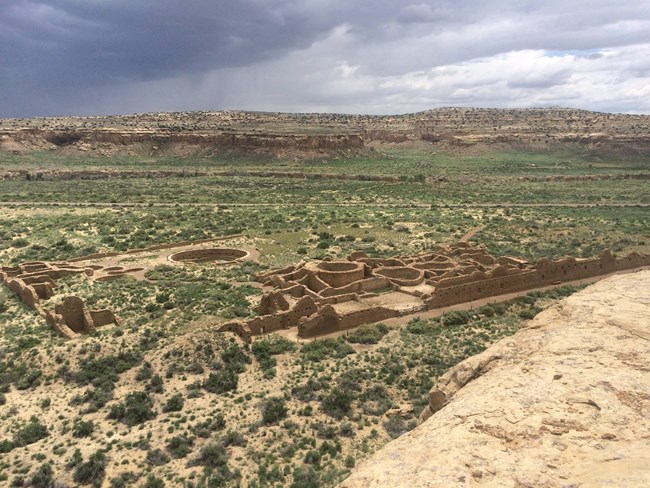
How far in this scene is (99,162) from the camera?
387ft

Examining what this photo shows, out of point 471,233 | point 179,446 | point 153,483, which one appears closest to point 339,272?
point 179,446

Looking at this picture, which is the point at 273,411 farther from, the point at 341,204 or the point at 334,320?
the point at 341,204

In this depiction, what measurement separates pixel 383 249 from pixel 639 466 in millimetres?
40040

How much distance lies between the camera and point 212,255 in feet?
142

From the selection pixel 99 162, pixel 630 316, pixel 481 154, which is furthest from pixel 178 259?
pixel 481 154

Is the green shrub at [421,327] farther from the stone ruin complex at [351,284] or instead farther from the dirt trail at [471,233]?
the dirt trail at [471,233]

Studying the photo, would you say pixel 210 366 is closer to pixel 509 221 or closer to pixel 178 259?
pixel 178 259

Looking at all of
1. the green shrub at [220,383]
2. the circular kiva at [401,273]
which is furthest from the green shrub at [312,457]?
the circular kiva at [401,273]

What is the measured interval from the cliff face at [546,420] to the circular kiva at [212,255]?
3333 centimetres

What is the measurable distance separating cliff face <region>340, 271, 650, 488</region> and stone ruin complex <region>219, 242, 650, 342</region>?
Answer: 17259mm

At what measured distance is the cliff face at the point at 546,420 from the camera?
21.1ft

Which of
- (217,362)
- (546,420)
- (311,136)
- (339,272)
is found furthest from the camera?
(311,136)

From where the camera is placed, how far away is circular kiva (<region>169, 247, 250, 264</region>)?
41688 mm

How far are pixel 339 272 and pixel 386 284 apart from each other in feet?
10.9
